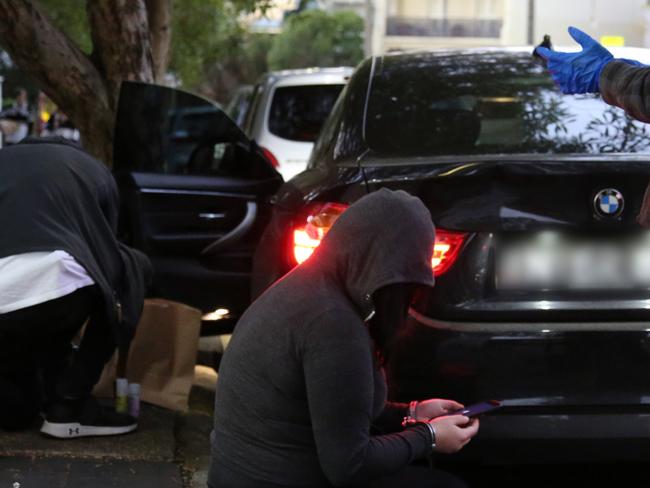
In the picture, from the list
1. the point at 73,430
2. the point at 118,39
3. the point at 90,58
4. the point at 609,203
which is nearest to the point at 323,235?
the point at 609,203

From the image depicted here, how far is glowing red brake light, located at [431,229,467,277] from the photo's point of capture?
3.79m

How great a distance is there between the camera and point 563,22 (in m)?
50.2

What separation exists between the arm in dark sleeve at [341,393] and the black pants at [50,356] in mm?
2127

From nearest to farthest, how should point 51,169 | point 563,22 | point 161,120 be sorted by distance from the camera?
point 51,169 < point 161,120 < point 563,22

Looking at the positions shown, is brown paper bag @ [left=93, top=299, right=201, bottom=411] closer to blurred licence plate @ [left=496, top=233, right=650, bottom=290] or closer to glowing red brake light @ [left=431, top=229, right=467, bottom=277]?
glowing red brake light @ [left=431, top=229, right=467, bottom=277]

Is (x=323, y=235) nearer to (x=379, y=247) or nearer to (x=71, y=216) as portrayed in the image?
(x=71, y=216)

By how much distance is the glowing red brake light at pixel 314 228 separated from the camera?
13.3 feet

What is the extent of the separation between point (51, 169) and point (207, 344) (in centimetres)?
282

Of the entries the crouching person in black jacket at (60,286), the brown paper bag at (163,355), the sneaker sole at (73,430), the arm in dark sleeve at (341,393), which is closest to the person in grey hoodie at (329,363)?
the arm in dark sleeve at (341,393)

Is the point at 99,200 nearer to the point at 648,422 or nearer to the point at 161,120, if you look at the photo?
the point at 161,120

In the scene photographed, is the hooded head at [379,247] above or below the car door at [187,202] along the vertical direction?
above

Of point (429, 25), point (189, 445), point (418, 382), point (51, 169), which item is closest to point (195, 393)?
point (189, 445)

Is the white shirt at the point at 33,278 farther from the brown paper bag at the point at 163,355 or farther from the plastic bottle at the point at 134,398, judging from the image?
the brown paper bag at the point at 163,355

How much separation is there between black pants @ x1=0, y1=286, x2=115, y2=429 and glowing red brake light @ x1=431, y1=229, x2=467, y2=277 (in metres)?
1.57
